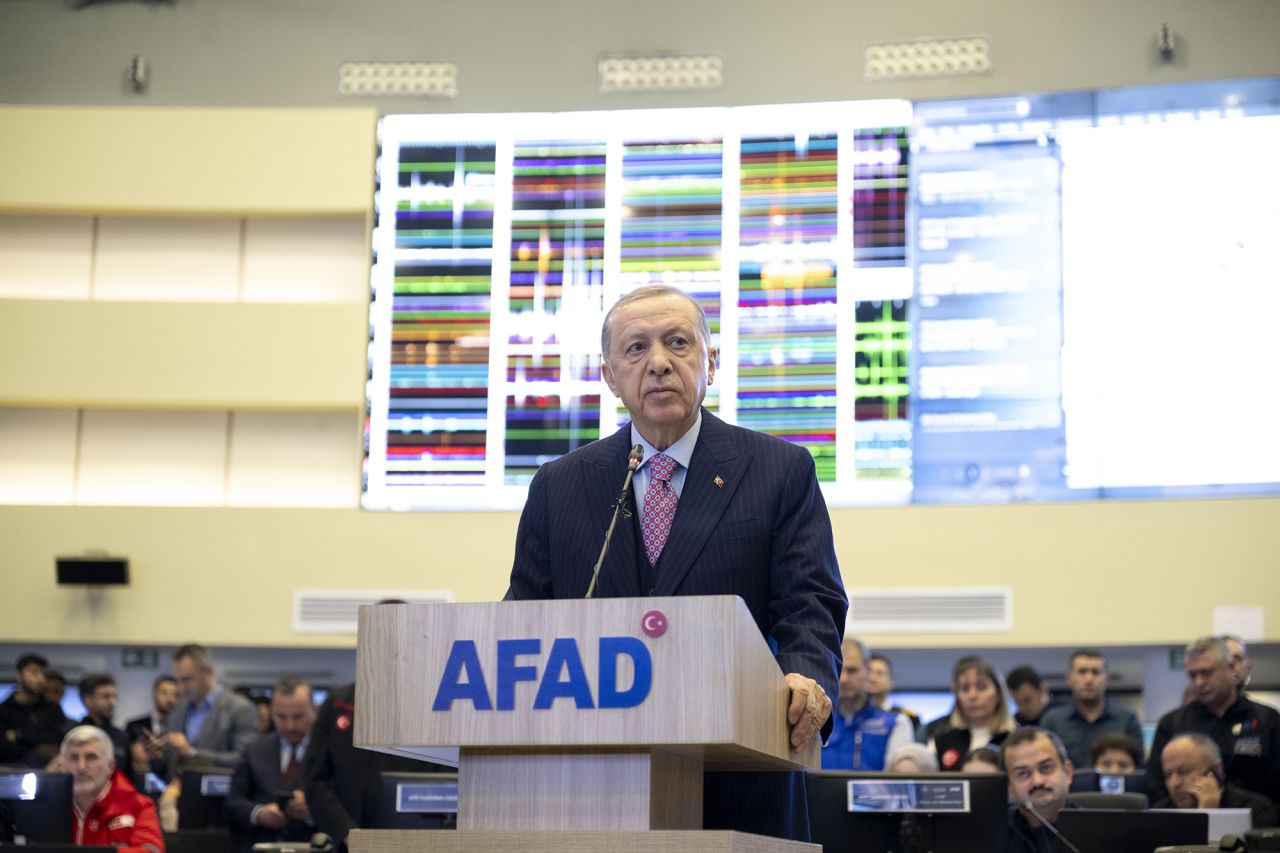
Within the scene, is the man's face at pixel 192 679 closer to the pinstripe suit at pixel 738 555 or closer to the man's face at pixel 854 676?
the man's face at pixel 854 676

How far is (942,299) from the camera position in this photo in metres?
7.52

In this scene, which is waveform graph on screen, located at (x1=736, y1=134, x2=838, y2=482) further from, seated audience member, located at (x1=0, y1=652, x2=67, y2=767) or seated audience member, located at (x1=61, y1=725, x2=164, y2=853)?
seated audience member, located at (x1=0, y1=652, x2=67, y2=767)

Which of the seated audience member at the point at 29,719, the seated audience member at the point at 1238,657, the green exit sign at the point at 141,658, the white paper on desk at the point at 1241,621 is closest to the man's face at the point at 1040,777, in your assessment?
the seated audience member at the point at 1238,657

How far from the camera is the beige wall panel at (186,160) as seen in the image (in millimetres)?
8336

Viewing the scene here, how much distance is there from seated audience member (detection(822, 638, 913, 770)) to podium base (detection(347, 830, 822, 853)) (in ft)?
12.1

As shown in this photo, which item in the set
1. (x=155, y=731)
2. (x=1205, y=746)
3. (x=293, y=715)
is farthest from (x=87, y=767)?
(x=1205, y=746)

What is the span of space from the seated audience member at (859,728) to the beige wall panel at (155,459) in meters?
4.28

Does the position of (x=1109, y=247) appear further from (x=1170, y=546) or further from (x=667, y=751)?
(x=667, y=751)

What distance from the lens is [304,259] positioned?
8539 millimetres

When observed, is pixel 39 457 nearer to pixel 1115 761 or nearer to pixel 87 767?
pixel 87 767

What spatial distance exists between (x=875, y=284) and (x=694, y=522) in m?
5.55

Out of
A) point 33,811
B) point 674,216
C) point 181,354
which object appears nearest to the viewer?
point 33,811

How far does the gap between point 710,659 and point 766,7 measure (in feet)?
23.1

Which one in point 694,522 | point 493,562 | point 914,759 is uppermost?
point 493,562
